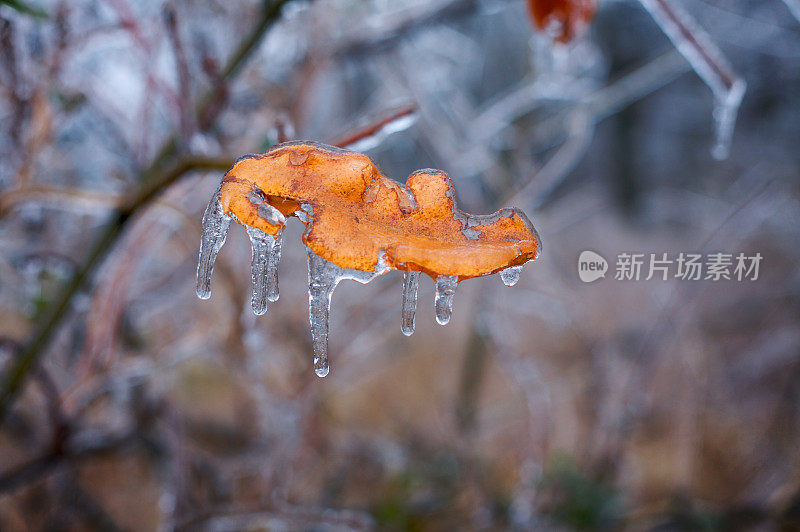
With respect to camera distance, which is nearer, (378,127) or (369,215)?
(369,215)

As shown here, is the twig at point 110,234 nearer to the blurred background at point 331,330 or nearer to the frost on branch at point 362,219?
the blurred background at point 331,330

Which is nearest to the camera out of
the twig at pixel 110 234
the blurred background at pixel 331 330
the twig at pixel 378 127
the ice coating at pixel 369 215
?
the ice coating at pixel 369 215

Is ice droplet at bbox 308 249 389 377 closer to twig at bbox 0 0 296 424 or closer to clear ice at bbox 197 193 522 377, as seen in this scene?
clear ice at bbox 197 193 522 377

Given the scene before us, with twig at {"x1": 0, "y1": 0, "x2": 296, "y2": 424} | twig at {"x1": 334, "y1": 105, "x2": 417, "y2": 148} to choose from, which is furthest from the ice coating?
twig at {"x1": 0, "y1": 0, "x2": 296, "y2": 424}

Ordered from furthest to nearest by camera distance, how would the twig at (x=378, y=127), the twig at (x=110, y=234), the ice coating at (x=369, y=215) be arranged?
1. the twig at (x=110, y=234)
2. the twig at (x=378, y=127)
3. the ice coating at (x=369, y=215)

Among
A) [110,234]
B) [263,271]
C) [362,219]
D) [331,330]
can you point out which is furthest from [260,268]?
[331,330]

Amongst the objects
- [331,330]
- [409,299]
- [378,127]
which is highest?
[378,127]

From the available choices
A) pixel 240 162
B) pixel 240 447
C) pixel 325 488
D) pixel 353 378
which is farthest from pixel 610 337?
pixel 240 162

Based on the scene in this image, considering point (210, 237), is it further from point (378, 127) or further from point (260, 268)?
point (378, 127)

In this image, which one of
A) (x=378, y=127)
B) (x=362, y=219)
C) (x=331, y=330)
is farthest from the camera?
(x=331, y=330)

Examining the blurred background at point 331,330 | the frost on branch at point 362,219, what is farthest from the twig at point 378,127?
the frost on branch at point 362,219
